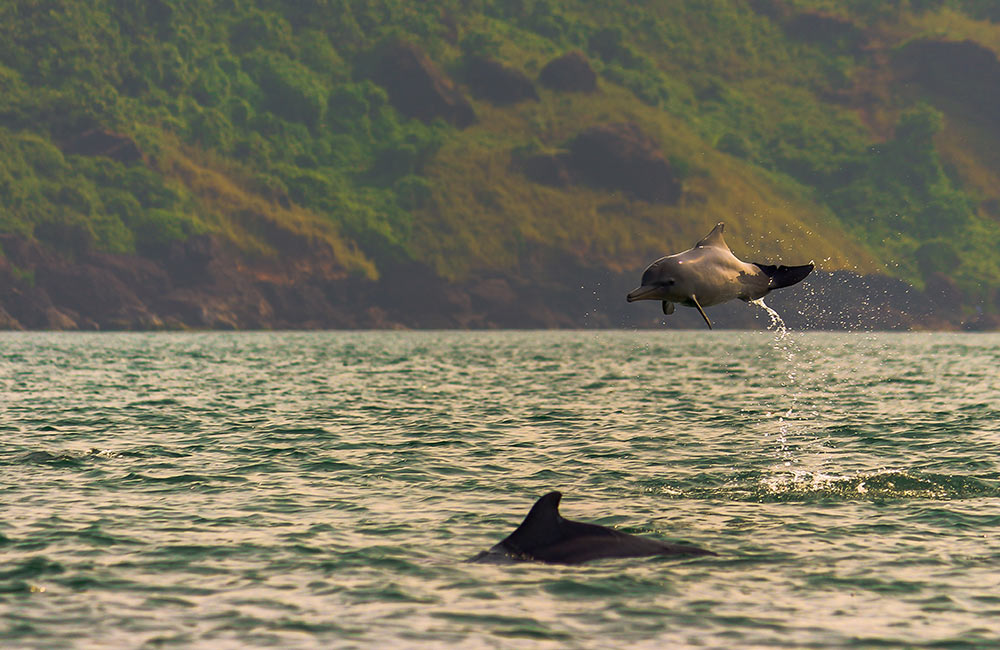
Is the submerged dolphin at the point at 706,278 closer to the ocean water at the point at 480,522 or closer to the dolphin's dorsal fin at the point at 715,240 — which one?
the dolphin's dorsal fin at the point at 715,240

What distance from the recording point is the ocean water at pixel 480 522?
45.2 ft

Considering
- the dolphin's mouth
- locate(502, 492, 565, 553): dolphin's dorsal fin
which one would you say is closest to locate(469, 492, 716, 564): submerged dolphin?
locate(502, 492, 565, 553): dolphin's dorsal fin

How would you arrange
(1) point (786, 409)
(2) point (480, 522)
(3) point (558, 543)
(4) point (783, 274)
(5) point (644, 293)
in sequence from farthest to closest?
(1) point (786, 409)
(2) point (480, 522)
(3) point (558, 543)
(4) point (783, 274)
(5) point (644, 293)

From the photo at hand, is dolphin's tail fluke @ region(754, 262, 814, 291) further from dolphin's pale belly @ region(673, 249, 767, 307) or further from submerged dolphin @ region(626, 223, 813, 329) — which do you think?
dolphin's pale belly @ region(673, 249, 767, 307)

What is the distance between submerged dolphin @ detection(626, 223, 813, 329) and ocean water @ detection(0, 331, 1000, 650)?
3.68m

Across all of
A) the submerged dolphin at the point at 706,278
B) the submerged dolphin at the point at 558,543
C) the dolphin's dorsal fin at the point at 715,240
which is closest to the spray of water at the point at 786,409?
the submerged dolphin at the point at 706,278

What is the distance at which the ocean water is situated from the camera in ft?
45.2

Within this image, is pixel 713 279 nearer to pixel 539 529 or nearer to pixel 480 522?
pixel 539 529

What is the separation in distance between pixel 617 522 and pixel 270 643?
8.36m

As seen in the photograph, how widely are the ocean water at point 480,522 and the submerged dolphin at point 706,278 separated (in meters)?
3.68

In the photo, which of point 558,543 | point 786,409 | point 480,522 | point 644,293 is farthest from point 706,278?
point 786,409

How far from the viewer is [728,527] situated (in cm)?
1953

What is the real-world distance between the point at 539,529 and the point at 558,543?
13.1 inches

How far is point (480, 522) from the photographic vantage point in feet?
65.7
